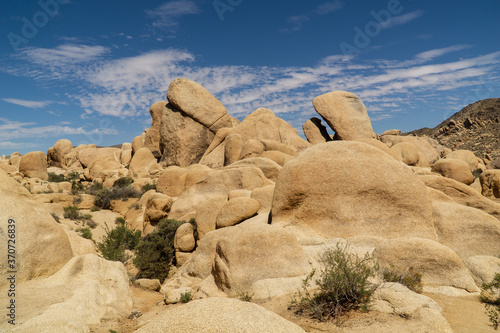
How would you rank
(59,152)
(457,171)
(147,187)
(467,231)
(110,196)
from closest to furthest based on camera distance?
(467,231), (457,171), (110,196), (147,187), (59,152)

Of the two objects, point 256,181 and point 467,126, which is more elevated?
point 467,126

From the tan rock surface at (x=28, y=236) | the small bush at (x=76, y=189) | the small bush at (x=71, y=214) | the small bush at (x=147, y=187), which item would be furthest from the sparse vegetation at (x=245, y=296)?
the small bush at (x=76, y=189)

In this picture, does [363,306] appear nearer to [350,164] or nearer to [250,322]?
[250,322]

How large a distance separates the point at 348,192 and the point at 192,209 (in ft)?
26.3

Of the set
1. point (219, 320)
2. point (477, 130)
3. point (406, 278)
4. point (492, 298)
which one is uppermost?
point (477, 130)

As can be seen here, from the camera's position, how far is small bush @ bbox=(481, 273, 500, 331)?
521 cm

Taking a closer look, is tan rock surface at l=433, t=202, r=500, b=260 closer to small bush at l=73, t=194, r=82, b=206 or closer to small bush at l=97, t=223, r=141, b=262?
small bush at l=97, t=223, r=141, b=262

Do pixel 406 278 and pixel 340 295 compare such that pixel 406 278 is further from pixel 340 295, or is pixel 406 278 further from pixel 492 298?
pixel 340 295

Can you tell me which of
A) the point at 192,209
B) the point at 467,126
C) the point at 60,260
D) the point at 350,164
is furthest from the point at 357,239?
the point at 467,126

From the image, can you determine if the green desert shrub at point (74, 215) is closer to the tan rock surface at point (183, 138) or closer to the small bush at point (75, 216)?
the small bush at point (75, 216)

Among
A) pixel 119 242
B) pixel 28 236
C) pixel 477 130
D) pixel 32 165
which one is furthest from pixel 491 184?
pixel 477 130

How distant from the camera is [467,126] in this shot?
58.5 m

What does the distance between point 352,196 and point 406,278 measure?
292 centimetres

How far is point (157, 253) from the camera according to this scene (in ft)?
38.0
